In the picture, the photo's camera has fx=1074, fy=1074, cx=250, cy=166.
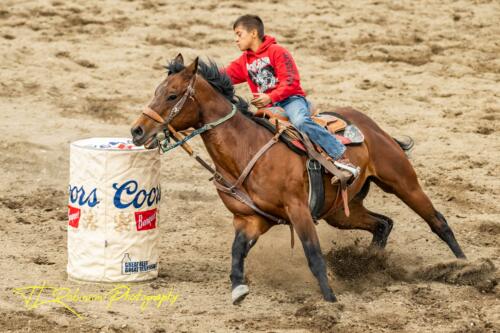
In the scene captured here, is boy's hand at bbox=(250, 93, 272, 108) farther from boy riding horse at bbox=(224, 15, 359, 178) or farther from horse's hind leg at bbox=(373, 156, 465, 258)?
horse's hind leg at bbox=(373, 156, 465, 258)

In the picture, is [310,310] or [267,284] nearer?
[310,310]

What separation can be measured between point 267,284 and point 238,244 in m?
0.67

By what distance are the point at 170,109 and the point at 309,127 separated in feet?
3.66

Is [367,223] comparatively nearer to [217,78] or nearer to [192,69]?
[217,78]

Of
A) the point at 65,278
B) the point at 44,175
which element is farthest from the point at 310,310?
the point at 44,175

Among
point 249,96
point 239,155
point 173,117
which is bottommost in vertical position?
point 249,96

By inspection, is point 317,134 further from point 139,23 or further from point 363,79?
point 139,23

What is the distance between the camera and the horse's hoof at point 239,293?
7.54 m

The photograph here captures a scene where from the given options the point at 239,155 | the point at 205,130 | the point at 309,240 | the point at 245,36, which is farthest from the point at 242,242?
the point at 245,36

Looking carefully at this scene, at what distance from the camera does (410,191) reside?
8641 mm

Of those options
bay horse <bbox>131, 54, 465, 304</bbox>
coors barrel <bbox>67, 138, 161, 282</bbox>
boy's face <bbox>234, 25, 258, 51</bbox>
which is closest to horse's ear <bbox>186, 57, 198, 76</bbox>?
bay horse <bbox>131, 54, 465, 304</bbox>

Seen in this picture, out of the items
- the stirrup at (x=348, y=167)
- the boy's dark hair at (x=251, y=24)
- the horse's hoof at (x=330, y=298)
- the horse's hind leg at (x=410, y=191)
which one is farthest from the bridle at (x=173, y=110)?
the horse's hind leg at (x=410, y=191)

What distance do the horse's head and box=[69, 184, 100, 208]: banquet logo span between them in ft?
2.35

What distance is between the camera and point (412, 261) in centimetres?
884
